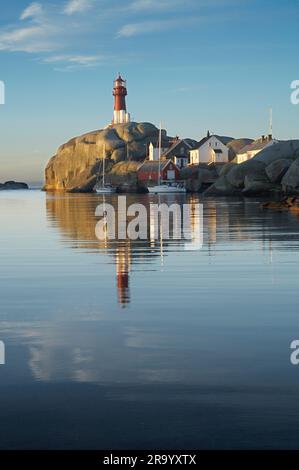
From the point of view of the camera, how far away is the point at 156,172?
100 m

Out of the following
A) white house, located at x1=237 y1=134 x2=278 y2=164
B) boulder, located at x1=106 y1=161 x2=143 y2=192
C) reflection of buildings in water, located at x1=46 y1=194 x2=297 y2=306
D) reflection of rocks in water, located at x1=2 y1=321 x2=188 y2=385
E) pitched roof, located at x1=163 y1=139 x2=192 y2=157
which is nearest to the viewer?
reflection of rocks in water, located at x1=2 y1=321 x2=188 y2=385

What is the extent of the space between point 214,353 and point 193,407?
70.3 inches

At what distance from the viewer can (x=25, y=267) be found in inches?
595

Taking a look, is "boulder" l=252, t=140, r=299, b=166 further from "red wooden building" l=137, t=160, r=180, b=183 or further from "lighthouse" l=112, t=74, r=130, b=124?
"lighthouse" l=112, t=74, r=130, b=124

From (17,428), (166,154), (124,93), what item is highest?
(124,93)

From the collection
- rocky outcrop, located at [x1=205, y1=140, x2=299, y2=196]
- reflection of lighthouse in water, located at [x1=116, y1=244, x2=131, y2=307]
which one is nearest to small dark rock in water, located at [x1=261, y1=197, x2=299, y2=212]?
rocky outcrop, located at [x1=205, y1=140, x2=299, y2=196]

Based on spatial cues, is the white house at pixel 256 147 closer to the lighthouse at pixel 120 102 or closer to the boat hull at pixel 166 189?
the boat hull at pixel 166 189

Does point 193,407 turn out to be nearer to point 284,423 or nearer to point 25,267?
point 284,423

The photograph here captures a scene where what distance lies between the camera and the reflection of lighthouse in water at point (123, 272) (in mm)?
10903

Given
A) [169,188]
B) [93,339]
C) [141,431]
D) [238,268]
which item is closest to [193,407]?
[141,431]

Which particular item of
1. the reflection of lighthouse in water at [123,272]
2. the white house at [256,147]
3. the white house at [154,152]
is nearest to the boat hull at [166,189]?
the white house at [256,147]

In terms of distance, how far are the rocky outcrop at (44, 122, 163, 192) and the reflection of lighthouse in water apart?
105 m

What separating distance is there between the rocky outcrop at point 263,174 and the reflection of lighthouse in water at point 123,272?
37.3 m

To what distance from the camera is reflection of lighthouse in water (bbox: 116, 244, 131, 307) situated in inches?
429
